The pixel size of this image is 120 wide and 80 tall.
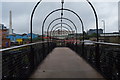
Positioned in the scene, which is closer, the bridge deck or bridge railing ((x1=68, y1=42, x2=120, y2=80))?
bridge railing ((x1=68, y1=42, x2=120, y2=80))

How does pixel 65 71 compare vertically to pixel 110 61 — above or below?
below

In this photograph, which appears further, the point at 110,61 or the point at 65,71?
the point at 65,71

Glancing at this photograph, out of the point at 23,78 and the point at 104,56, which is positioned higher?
the point at 104,56

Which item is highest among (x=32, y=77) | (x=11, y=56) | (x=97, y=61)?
(x=11, y=56)

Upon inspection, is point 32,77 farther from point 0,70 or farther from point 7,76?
point 0,70

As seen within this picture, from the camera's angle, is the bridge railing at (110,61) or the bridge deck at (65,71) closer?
the bridge railing at (110,61)

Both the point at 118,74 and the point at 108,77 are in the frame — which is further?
the point at 108,77

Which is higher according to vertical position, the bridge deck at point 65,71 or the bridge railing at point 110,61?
the bridge railing at point 110,61

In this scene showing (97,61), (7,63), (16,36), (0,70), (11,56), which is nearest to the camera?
(0,70)

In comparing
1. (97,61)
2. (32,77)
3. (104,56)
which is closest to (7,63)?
Result: (32,77)

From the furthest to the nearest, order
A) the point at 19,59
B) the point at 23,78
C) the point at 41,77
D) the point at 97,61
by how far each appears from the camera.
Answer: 1. the point at 97,61
2. the point at 41,77
3. the point at 23,78
4. the point at 19,59

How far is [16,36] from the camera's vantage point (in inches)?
1380

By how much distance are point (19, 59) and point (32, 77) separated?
1.17 m

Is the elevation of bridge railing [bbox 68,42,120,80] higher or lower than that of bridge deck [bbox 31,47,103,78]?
higher
